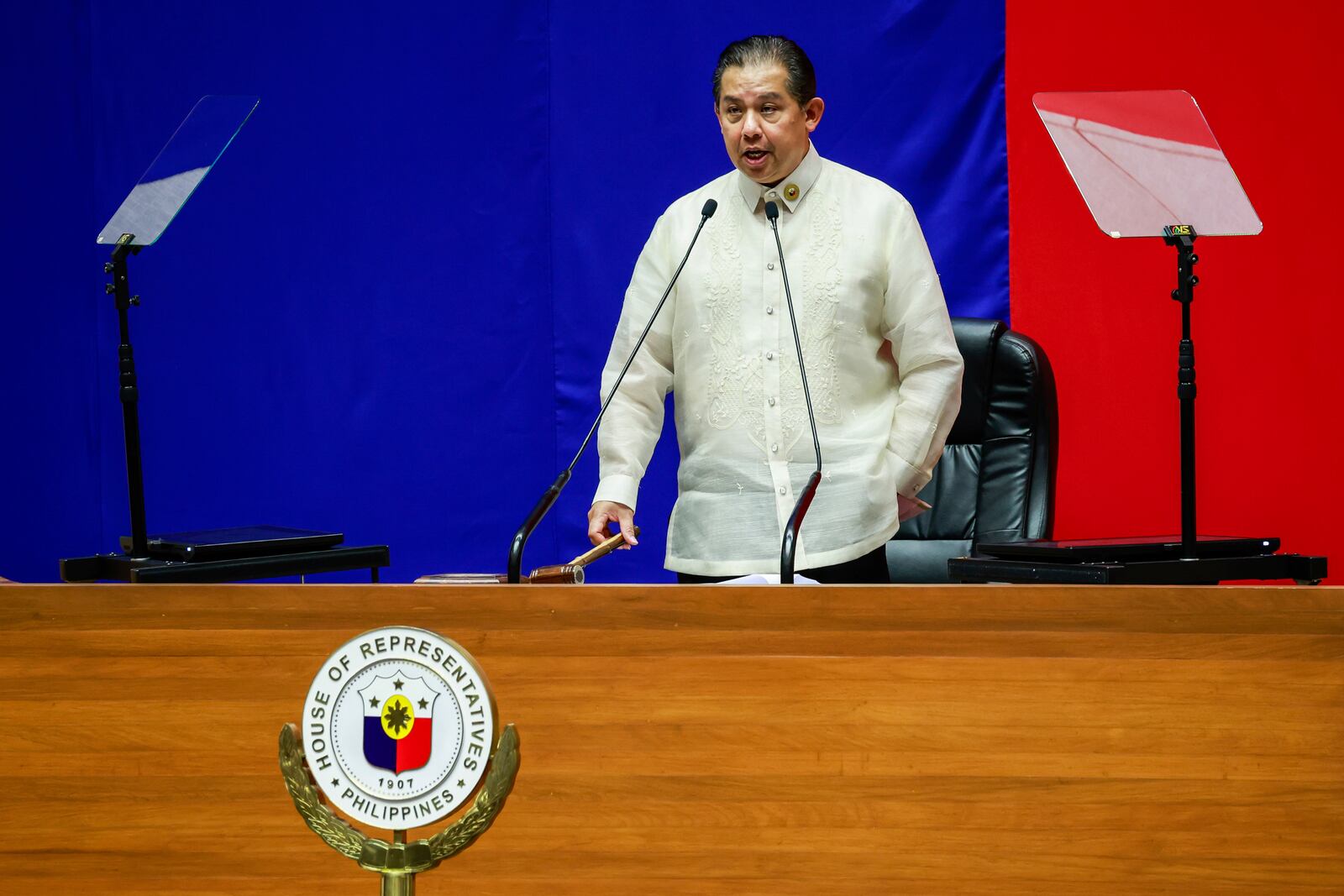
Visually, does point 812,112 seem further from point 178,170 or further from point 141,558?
point 141,558

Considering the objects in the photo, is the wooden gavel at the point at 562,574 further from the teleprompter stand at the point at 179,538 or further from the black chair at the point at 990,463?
the black chair at the point at 990,463

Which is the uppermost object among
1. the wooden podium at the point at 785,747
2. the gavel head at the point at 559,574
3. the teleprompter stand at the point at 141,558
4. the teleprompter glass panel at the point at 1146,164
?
the teleprompter glass panel at the point at 1146,164

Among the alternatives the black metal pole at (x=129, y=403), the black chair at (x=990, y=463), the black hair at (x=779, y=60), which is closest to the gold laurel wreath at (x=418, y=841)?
the black metal pole at (x=129, y=403)

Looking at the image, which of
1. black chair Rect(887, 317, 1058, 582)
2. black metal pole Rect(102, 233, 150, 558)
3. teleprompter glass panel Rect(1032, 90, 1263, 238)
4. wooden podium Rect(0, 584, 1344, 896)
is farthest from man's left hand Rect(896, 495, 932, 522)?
black metal pole Rect(102, 233, 150, 558)

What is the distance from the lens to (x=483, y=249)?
122 inches

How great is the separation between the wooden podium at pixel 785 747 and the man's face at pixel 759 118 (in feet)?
3.58

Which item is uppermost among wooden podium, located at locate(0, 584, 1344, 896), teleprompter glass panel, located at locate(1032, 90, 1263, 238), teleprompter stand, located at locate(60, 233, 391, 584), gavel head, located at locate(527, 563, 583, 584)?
teleprompter glass panel, located at locate(1032, 90, 1263, 238)

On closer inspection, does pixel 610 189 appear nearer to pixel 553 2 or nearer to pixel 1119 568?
pixel 553 2

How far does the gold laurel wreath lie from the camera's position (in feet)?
3.09

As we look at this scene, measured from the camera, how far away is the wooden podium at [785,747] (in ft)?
3.79

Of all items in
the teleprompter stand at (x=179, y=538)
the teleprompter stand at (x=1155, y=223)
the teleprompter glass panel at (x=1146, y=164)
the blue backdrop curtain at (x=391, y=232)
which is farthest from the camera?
the blue backdrop curtain at (x=391, y=232)

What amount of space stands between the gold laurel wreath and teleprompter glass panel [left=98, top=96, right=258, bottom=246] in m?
1.30

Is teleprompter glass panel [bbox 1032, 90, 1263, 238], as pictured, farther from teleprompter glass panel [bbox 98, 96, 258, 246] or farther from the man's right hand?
teleprompter glass panel [bbox 98, 96, 258, 246]

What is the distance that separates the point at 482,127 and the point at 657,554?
1005 millimetres
